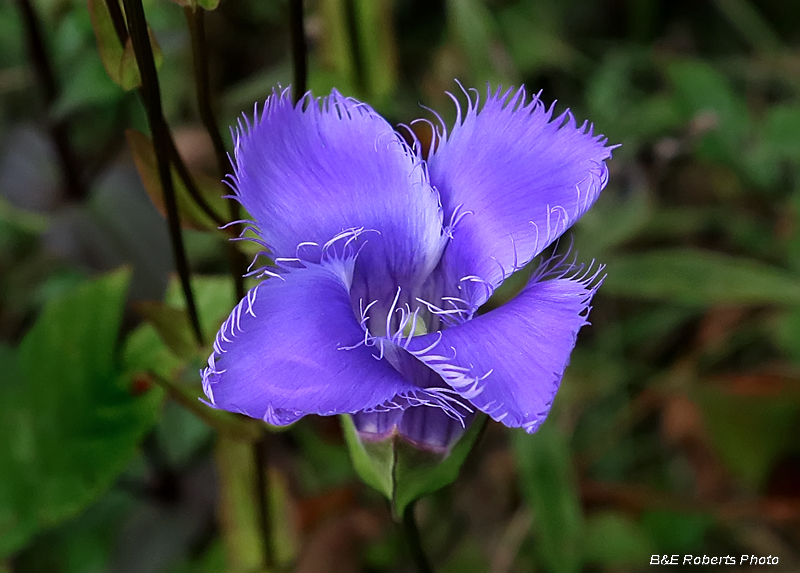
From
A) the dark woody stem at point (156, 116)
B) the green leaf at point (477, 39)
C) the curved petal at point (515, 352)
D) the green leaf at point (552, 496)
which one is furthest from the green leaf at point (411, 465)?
the green leaf at point (477, 39)

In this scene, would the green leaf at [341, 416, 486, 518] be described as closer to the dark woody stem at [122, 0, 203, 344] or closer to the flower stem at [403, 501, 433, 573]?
the flower stem at [403, 501, 433, 573]

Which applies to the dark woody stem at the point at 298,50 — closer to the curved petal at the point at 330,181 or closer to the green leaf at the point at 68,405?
the curved petal at the point at 330,181

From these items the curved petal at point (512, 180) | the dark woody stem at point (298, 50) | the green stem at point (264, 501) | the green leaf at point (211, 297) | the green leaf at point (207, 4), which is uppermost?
the green leaf at point (207, 4)

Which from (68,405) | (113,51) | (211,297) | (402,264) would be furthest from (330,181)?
(68,405)

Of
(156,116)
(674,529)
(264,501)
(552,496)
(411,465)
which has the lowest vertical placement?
(674,529)

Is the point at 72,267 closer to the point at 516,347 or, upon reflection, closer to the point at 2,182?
the point at 2,182

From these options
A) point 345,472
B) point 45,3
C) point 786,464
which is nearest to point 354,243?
point 345,472

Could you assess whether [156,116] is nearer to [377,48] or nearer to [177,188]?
[177,188]

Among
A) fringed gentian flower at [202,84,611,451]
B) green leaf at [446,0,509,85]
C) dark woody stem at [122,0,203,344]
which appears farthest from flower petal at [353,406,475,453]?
green leaf at [446,0,509,85]

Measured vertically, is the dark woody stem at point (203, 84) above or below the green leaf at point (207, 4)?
below
